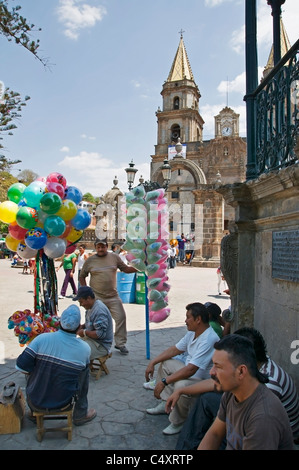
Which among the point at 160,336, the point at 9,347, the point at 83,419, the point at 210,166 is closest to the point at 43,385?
the point at 83,419

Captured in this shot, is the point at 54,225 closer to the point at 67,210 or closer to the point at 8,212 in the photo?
the point at 67,210

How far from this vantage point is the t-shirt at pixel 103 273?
18.8ft

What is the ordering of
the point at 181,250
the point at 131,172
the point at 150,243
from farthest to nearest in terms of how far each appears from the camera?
the point at 181,250
the point at 131,172
the point at 150,243

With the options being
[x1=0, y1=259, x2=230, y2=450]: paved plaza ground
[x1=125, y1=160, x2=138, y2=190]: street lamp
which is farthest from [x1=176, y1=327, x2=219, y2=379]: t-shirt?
[x1=125, y1=160, x2=138, y2=190]: street lamp

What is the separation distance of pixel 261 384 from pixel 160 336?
16.4 feet

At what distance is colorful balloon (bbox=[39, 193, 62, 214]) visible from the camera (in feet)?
15.4

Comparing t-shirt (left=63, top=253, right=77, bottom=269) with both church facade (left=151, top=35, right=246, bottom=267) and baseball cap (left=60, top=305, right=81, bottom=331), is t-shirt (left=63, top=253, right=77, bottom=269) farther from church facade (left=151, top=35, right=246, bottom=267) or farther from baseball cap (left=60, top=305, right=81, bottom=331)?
church facade (left=151, top=35, right=246, bottom=267)

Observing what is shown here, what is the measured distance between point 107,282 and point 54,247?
1.22 meters

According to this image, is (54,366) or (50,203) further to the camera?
(50,203)

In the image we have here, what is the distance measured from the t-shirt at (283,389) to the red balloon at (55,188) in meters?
3.50

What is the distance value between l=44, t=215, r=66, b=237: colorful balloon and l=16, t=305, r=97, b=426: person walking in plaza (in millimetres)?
1692

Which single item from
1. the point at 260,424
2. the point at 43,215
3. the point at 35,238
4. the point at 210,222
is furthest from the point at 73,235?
the point at 210,222

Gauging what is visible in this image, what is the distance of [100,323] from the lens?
459 cm

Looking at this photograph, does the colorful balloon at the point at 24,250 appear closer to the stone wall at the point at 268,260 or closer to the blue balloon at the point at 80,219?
the blue balloon at the point at 80,219
